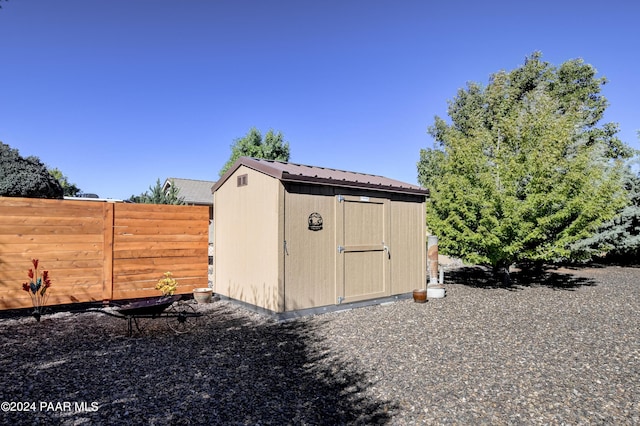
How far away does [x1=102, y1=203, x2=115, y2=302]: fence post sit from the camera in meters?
7.18

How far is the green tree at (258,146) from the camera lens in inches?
1029

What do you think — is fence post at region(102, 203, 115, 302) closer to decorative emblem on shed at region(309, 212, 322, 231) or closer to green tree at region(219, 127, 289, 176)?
decorative emblem on shed at region(309, 212, 322, 231)

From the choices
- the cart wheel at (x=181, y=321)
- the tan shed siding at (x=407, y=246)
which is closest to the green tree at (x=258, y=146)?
the tan shed siding at (x=407, y=246)

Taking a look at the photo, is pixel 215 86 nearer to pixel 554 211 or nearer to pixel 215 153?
pixel 215 153

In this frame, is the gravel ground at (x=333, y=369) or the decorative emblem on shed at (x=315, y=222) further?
the decorative emblem on shed at (x=315, y=222)

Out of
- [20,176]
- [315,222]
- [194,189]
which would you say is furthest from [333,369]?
[194,189]

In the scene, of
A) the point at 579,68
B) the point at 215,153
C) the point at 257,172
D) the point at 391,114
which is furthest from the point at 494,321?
the point at 215,153

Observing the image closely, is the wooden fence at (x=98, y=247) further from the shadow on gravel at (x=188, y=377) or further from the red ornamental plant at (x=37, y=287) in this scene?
the shadow on gravel at (x=188, y=377)

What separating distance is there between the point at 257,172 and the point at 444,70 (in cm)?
1124

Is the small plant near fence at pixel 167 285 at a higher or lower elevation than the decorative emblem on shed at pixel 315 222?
lower

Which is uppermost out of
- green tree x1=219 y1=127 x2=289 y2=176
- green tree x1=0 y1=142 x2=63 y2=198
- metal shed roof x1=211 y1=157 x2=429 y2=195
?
green tree x1=219 y1=127 x2=289 y2=176

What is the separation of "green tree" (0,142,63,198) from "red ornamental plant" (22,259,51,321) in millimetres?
6117

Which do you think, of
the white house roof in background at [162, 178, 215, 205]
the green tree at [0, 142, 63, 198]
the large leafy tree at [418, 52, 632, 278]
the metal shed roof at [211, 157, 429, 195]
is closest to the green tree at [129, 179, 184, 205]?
the green tree at [0, 142, 63, 198]

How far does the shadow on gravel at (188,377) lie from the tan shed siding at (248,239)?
126cm
